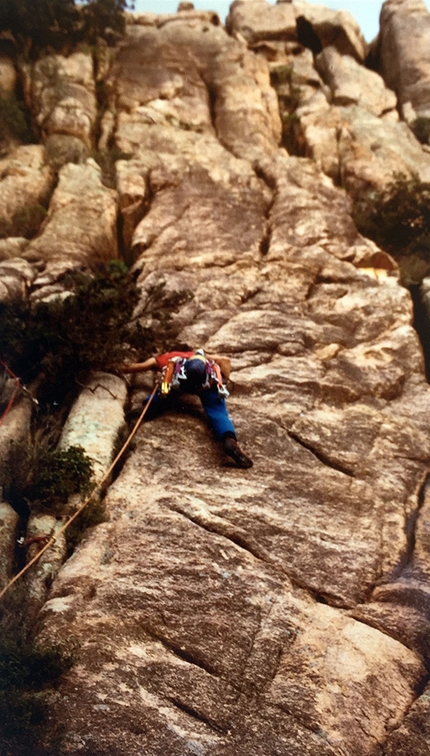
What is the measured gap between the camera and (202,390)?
25.3ft

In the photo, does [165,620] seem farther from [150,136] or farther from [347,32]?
[347,32]

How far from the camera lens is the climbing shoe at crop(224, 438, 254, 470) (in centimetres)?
719

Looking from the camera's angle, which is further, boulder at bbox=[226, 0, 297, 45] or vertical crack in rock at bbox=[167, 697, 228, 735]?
boulder at bbox=[226, 0, 297, 45]

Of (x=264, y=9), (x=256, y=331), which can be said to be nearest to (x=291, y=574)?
(x=256, y=331)

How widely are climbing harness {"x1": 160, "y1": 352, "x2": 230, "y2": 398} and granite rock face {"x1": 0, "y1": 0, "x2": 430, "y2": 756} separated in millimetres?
559

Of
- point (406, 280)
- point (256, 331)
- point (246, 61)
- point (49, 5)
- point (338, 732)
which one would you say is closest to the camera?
point (338, 732)

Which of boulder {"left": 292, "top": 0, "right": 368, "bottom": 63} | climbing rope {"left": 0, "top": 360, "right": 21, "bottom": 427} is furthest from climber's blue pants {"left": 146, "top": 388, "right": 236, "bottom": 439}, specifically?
boulder {"left": 292, "top": 0, "right": 368, "bottom": 63}

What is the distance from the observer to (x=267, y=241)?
12164 millimetres

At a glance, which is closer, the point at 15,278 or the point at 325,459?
the point at 325,459

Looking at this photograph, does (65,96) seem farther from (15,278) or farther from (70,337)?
(70,337)

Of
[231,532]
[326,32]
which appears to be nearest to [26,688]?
[231,532]

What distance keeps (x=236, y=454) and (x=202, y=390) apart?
1.04 metres

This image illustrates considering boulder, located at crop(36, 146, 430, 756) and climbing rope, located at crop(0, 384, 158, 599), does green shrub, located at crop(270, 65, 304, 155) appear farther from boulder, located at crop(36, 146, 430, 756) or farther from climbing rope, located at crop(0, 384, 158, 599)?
climbing rope, located at crop(0, 384, 158, 599)

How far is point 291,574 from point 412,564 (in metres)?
1.48
